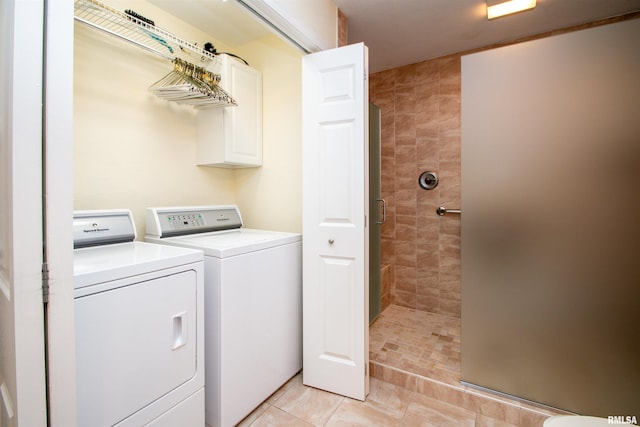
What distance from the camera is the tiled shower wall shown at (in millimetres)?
2850

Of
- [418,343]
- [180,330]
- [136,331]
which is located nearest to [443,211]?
[418,343]

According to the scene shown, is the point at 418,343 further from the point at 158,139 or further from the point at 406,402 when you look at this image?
the point at 158,139

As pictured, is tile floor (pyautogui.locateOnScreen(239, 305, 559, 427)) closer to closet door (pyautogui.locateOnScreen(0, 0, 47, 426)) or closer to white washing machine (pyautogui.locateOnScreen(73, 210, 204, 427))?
white washing machine (pyautogui.locateOnScreen(73, 210, 204, 427))

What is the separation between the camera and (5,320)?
0.76 m

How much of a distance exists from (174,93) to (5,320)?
1.52 meters

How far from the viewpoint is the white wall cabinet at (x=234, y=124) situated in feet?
6.84

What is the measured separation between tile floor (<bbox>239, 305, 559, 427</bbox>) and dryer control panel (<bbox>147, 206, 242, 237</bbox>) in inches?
46.5

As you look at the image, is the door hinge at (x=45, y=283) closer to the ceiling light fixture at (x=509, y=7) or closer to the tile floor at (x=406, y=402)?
the tile floor at (x=406, y=402)

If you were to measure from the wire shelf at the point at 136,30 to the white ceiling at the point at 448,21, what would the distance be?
41.5 inches

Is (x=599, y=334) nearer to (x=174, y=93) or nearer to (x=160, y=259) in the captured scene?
(x=160, y=259)

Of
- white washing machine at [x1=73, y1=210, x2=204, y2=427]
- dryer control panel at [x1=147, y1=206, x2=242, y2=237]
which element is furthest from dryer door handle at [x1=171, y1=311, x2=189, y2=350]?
dryer control panel at [x1=147, y1=206, x2=242, y2=237]

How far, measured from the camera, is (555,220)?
1525 millimetres

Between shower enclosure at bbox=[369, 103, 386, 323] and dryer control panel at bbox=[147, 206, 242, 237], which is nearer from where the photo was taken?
dryer control panel at bbox=[147, 206, 242, 237]

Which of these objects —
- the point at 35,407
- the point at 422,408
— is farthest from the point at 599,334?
the point at 35,407
